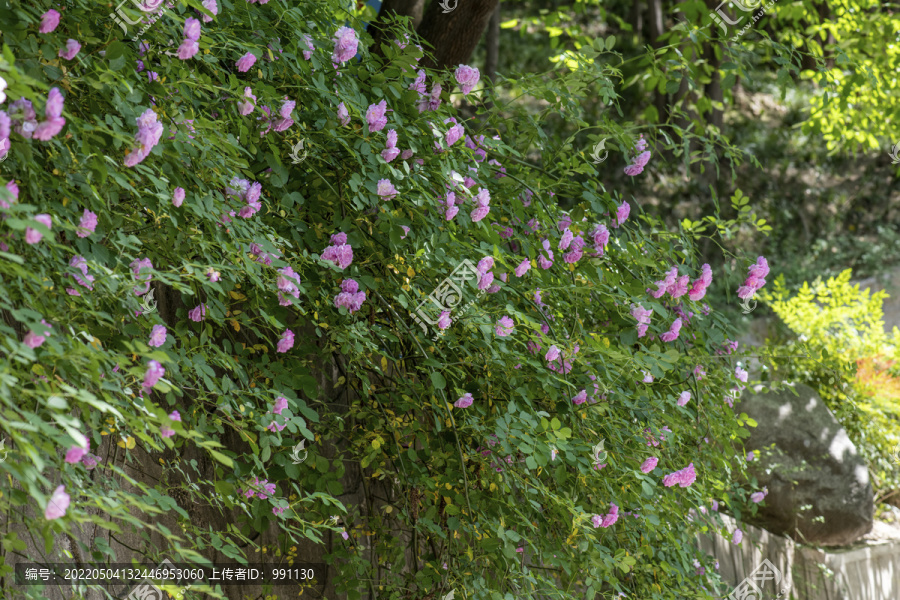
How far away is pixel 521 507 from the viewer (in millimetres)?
2154

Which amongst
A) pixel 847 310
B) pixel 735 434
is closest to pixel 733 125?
pixel 847 310

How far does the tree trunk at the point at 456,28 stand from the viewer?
3.47 meters

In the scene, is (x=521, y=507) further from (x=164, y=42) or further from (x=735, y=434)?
(x=164, y=42)

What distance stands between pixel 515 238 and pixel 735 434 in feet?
3.64

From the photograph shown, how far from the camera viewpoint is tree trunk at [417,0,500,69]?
3471 millimetres

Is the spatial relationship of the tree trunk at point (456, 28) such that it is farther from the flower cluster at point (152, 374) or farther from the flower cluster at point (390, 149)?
the flower cluster at point (152, 374)

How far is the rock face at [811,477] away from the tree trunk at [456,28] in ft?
9.53

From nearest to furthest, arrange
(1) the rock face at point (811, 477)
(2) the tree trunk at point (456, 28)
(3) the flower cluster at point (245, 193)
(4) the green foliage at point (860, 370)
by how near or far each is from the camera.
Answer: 1. (3) the flower cluster at point (245, 193)
2. (2) the tree trunk at point (456, 28)
3. (1) the rock face at point (811, 477)
4. (4) the green foliage at point (860, 370)

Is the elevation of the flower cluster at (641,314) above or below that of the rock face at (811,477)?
above

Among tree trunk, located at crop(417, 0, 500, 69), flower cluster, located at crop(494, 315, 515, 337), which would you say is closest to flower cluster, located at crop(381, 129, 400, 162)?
flower cluster, located at crop(494, 315, 515, 337)

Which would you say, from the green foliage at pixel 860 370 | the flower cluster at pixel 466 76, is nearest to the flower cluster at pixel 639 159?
the flower cluster at pixel 466 76

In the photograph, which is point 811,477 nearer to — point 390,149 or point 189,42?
point 390,149

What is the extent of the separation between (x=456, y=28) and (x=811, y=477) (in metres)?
3.34

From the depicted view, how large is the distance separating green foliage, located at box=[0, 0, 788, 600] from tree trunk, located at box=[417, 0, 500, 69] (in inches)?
42.0
